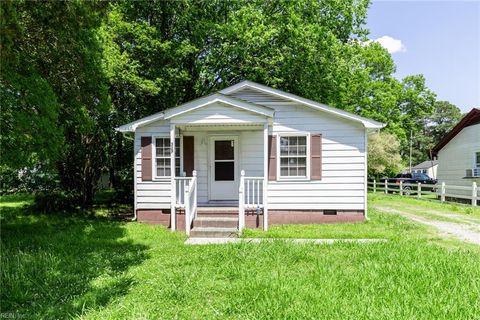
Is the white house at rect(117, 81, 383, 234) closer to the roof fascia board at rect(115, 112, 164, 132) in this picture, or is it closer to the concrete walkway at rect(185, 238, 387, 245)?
the roof fascia board at rect(115, 112, 164, 132)

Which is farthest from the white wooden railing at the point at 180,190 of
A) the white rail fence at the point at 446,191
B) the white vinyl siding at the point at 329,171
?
the white rail fence at the point at 446,191

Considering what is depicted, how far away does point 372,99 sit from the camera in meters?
28.4

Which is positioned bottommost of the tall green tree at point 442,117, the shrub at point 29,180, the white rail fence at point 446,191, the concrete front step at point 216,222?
the concrete front step at point 216,222

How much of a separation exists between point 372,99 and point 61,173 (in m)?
24.4

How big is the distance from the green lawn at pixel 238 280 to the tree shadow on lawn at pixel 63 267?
0.02m

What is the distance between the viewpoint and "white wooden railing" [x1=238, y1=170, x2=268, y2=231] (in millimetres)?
8820

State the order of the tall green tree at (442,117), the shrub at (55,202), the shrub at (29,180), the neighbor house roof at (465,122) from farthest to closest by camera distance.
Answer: the tall green tree at (442,117) < the neighbor house roof at (465,122) < the shrub at (29,180) < the shrub at (55,202)

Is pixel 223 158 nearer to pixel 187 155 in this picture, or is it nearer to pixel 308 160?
pixel 187 155

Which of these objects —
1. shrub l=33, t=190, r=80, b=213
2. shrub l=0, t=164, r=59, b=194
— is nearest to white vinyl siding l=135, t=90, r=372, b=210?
shrub l=33, t=190, r=80, b=213

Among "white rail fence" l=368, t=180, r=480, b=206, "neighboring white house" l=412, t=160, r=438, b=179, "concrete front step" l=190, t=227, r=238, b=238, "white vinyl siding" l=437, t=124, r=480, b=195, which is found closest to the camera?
"concrete front step" l=190, t=227, r=238, b=238

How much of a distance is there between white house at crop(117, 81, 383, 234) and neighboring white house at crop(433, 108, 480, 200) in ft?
34.0

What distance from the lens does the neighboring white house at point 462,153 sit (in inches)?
653

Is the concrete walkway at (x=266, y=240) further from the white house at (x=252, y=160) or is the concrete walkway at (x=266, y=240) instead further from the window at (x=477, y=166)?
the window at (x=477, y=166)

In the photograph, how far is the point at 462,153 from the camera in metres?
17.6
